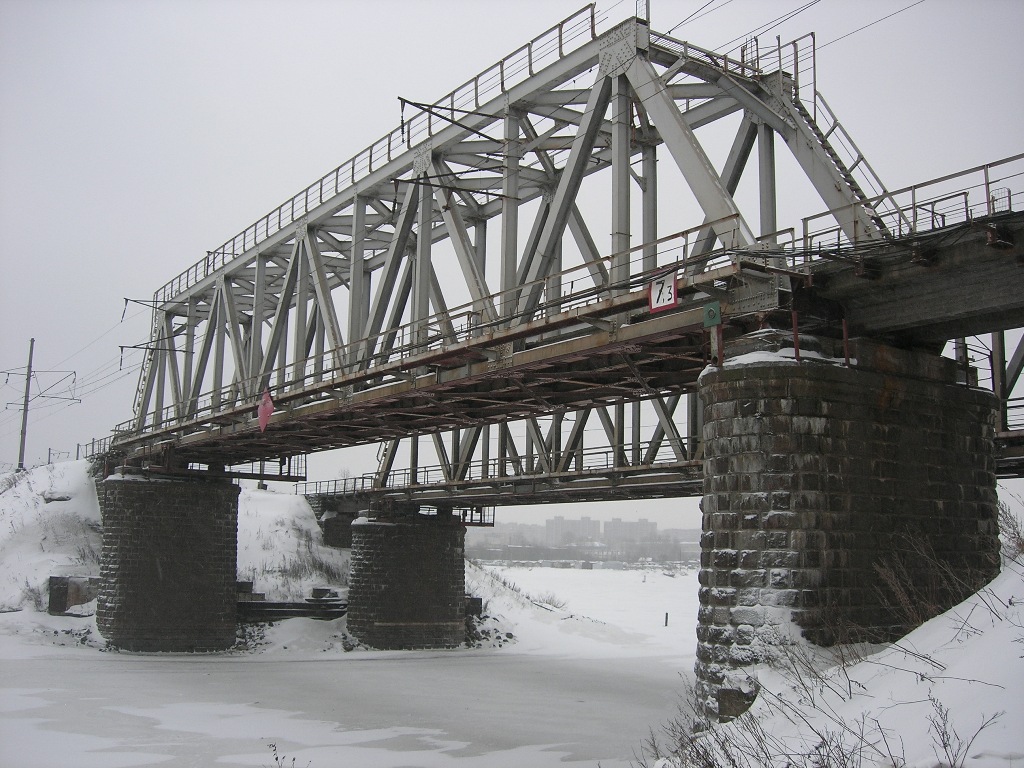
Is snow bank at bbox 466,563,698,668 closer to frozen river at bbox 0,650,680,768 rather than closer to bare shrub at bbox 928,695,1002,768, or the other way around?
frozen river at bbox 0,650,680,768

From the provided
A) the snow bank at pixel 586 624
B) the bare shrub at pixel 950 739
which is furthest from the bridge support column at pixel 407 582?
the bare shrub at pixel 950 739

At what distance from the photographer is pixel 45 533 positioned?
50406mm

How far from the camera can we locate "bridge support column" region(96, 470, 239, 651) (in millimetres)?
43156

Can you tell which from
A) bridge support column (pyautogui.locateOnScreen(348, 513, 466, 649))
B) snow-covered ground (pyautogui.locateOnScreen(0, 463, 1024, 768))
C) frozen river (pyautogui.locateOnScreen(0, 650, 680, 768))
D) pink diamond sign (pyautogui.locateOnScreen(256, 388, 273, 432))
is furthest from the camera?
bridge support column (pyautogui.locateOnScreen(348, 513, 466, 649))

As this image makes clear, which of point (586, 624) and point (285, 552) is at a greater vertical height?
point (285, 552)

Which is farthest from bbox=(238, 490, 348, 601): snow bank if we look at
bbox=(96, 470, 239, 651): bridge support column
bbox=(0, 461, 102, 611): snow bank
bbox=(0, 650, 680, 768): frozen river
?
bbox=(0, 650, 680, 768): frozen river

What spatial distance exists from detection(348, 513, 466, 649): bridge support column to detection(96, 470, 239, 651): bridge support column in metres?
6.53

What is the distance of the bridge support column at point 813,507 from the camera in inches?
636

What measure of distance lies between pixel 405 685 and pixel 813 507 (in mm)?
22826

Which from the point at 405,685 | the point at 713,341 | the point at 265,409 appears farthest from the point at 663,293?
the point at 405,685

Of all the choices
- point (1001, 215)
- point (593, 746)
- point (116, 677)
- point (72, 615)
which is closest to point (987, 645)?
point (1001, 215)

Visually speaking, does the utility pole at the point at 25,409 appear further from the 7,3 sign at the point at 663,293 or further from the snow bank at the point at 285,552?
the 7,3 sign at the point at 663,293

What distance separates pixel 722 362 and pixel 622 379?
7.78 m

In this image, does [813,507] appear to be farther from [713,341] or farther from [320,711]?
[320,711]
